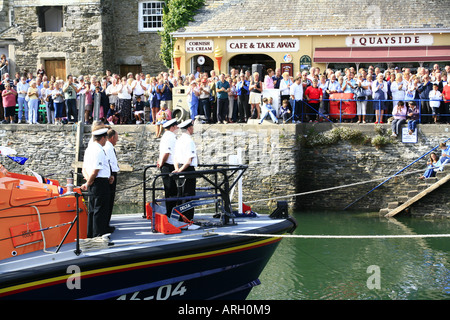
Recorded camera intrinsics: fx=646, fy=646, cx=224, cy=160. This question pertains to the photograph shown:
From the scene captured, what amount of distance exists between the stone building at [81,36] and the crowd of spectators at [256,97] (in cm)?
713

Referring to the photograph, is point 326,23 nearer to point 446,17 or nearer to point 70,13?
point 446,17

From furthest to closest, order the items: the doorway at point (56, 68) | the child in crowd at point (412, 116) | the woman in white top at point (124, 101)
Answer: the doorway at point (56, 68), the woman in white top at point (124, 101), the child in crowd at point (412, 116)

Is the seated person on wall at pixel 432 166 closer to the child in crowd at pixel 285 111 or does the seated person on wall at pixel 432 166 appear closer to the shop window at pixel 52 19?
the child in crowd at pixel 285 111

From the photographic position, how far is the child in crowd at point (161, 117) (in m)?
18.5

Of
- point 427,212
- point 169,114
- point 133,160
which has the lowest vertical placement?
point 427,212

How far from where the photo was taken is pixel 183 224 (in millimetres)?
8594

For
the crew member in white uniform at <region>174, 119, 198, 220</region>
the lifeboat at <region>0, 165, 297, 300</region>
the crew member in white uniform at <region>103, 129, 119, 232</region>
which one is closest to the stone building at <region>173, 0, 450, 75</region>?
the crew member in white uniform at <region>174, 119, 198, 220</region>

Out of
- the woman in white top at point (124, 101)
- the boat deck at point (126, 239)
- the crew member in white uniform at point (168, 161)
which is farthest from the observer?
the woman in white top at point (124, 101)

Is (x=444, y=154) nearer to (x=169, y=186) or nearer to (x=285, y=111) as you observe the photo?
(x=285, y=111)

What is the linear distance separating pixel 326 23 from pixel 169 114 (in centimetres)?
776

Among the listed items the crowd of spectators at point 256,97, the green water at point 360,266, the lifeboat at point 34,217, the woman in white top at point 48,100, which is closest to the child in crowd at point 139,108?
the crowd of spectators at point 256,97

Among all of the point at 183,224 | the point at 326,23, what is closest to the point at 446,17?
the point at 326,23

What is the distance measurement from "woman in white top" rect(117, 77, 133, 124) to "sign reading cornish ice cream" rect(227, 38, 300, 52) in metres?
5.74

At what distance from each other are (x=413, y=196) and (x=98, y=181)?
11.4m
